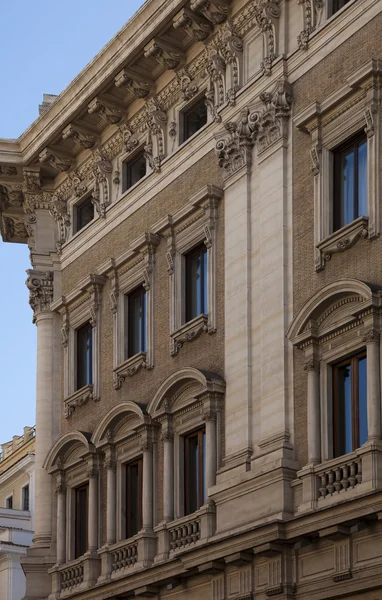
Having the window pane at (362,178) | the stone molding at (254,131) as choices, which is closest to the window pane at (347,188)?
the window pane at (362,178)

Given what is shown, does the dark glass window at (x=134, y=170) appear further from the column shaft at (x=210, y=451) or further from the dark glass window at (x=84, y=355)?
the column shaft at (x=210, y=451)

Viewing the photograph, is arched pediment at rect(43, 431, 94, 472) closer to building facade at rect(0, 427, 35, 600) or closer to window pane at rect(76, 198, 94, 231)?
window pane at rect(76, 198, 94, 231)

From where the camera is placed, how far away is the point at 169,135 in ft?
111

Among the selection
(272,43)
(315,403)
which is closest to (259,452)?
(315,403)

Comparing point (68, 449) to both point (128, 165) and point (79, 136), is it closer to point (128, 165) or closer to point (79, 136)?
point (128, 165)

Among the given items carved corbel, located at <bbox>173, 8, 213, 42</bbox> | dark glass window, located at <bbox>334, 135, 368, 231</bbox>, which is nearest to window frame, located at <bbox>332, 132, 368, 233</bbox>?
dark glass window, located at <bbox>334, 135, 368, 231</bbox>

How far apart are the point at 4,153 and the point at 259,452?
13.9m

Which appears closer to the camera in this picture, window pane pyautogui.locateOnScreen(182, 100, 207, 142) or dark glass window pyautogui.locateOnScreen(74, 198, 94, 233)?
window pane pyautogui.locateOnScreen(182, 100, 207, 142)

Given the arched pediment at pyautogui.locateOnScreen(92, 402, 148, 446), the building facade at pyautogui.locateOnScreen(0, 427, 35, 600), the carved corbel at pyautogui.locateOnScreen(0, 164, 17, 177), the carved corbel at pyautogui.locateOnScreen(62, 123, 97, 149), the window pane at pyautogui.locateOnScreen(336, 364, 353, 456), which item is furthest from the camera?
the building facade at pyautogui.locateOnScreen(0, 427, 35, 600)

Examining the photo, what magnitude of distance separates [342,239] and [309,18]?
4.80 metres

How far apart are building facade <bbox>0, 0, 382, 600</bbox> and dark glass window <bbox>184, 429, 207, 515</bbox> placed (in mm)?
63

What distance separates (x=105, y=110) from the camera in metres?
35.8

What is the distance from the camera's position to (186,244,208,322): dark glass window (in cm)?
3152

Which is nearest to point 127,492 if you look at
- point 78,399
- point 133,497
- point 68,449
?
point 133,497
